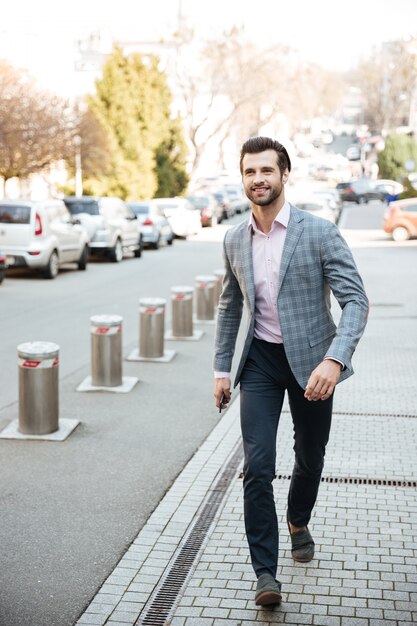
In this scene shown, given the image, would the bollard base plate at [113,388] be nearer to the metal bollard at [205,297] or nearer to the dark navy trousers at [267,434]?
the metal bollard at [205,297]

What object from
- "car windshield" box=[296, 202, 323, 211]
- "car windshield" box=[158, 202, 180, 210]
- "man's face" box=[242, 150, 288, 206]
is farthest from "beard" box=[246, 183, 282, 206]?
"car windshield" box=[296, 202, 323, 211]

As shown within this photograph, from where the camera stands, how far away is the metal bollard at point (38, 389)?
7520mm

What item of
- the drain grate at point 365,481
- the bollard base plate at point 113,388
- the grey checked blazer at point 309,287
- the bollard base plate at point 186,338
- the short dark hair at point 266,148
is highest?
the short dark hair at point 266,148

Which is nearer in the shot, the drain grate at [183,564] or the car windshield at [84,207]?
the drain grate at [183,564]

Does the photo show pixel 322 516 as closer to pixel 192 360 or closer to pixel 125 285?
pixel 192 360

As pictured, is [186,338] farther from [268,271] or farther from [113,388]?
[268,271]

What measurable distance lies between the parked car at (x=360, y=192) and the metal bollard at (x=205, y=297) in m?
48.4

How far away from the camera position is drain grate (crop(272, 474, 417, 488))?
6195 mm

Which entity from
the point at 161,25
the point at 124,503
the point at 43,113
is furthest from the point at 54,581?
the point at 161,25

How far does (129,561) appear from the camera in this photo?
491 cm

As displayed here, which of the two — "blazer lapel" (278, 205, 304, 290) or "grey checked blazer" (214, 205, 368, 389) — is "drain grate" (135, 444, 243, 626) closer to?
"grey checked blazer" (214, 205, 368, 389)

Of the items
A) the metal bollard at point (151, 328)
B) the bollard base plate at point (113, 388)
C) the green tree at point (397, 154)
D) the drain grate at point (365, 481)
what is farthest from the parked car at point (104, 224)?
the green tree at point (397, 154)

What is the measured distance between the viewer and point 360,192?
6172cm

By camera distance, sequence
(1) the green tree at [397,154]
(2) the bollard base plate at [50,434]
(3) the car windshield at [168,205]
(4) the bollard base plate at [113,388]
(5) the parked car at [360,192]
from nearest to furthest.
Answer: (2) the bollard base plate at [50,434] < (4) the bollard base plate at [113,388] < (3) the car windshield at [168,205] < (5) the parked car at [360,192] < (1) the green tree at [397,154]
